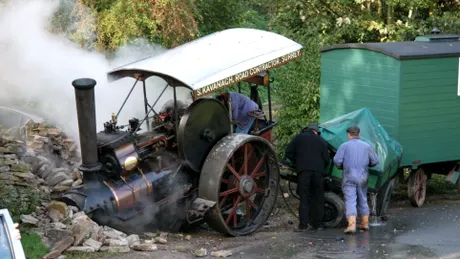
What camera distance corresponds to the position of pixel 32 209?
9.27 meters

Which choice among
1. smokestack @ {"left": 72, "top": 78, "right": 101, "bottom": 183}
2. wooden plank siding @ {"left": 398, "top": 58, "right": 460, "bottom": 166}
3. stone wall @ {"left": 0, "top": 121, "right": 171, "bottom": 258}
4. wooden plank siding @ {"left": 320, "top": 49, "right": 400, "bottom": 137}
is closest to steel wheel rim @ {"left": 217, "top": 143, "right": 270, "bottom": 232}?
stone wall @ {"left": 0, "top": 121, "right": 171, "bottom": 258}

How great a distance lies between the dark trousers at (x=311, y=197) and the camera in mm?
10805

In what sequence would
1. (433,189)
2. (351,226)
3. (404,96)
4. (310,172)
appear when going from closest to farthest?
(351,226) < (310,172) < (404,96) < (433,189)

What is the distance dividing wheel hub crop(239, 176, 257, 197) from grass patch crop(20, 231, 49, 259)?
117 inches

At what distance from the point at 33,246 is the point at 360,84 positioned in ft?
20.4

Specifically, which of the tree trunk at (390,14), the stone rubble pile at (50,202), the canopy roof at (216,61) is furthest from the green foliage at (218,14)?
the stone rubble pile at (50,202)

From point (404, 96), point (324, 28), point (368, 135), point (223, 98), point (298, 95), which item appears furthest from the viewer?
point (324, 28)

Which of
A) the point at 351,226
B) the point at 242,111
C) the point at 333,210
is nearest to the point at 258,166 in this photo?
the point at 242,111

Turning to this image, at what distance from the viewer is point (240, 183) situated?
412 inches

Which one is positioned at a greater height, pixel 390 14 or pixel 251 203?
pixel 390 14

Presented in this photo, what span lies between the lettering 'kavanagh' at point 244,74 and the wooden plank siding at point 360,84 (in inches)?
63.0

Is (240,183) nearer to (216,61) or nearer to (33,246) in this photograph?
(216,61)

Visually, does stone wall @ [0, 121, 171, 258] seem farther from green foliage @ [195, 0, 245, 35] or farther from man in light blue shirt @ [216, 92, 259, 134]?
green foliage @ [195, 0, 245, 35]

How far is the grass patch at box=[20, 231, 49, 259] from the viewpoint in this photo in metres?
8.17
